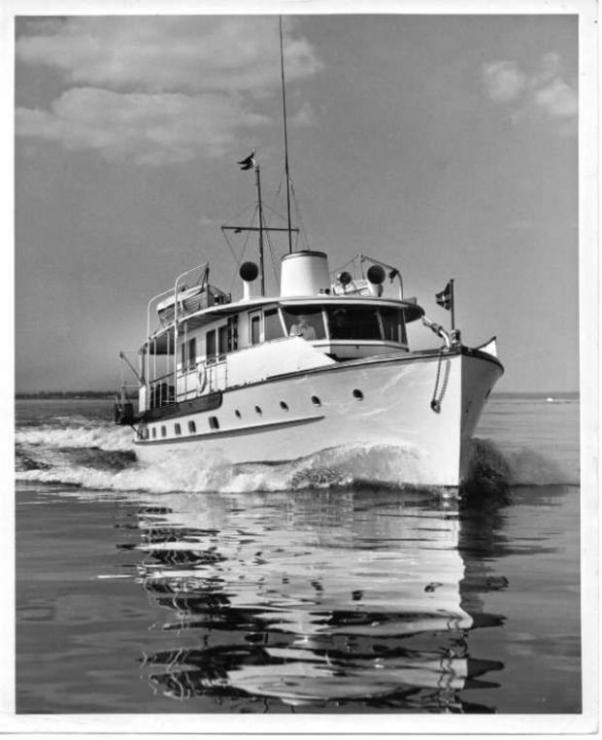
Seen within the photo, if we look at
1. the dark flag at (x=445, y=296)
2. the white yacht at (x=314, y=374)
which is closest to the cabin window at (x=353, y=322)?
the white yacht at (x=314, y=374)

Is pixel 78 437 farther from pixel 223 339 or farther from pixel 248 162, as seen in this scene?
pixel 248 162

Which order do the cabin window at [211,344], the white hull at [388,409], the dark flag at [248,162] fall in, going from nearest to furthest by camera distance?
the dark flag at [248,162] < the white hull at [388,409] < the cabin window at [211,344]

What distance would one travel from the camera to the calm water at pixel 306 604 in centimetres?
544

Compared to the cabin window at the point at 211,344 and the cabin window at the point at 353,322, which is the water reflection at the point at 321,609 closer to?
the cabin window at the point at 353,322

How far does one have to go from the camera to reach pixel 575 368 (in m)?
→ 8.24

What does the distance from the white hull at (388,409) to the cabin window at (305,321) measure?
1.18 metres

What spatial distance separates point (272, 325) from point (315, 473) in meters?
3.03

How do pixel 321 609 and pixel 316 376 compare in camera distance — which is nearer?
pixel 321 609

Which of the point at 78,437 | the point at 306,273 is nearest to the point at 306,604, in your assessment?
the point at 306,273

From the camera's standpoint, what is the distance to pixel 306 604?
677cm

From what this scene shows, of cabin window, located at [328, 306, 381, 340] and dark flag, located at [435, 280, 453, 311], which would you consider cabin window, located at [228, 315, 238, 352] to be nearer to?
cabin window, located at [328, 306, 381, 340]

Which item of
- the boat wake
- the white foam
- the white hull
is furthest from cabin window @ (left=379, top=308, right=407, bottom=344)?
the white foam

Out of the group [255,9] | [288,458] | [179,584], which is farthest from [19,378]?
[288,458]

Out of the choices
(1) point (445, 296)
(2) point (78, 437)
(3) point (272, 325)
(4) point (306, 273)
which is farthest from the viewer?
(2) point (78, 437)
